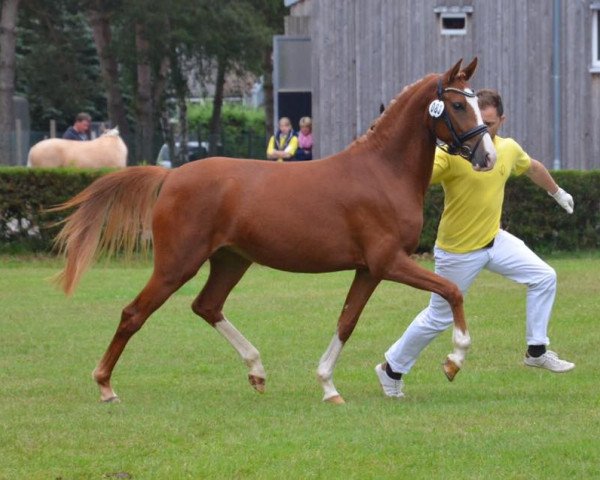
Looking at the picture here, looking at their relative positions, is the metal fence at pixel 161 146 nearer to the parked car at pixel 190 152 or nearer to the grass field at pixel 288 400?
the parked car at pixel 190 152

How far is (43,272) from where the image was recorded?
1842 cm

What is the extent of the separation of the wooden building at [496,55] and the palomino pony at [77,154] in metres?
6.56

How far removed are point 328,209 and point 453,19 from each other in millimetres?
19143

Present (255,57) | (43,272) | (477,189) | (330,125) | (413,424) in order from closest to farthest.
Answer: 1. (413,424)
2. (477,189)
3. (43,272)
4. (330,125)
5. (255,57)

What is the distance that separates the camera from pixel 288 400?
901 centimetres

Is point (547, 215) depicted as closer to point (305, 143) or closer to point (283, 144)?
point (283, 144)

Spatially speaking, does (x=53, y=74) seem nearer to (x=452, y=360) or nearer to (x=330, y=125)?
(x=330, y=125)

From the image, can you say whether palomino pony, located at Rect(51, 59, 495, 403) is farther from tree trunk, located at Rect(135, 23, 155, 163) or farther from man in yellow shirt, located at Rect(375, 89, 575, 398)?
tree trunk, located at Rect(135, 23, 155, 163)

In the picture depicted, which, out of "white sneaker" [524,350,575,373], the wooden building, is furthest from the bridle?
the wooden building

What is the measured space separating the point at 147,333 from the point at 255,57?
94.4 ft

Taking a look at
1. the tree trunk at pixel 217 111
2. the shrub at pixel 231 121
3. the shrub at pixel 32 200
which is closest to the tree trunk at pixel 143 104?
the tree trunk at pixel 217 111

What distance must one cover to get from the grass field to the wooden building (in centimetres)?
1194

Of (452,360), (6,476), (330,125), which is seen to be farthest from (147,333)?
(330,125)

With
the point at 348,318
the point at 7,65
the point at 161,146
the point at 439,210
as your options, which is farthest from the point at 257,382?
the point at 161,146
